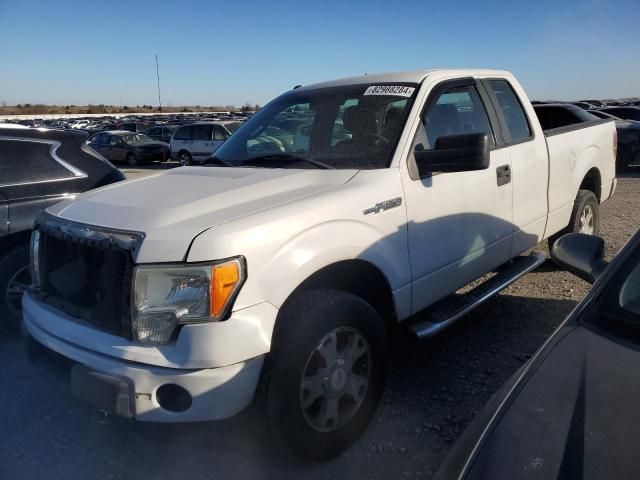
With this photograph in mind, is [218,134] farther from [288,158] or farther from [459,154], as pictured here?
[459,154]

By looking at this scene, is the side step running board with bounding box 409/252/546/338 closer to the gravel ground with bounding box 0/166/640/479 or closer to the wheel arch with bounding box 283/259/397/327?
the wheel arch with bounding box 283/259/397/327

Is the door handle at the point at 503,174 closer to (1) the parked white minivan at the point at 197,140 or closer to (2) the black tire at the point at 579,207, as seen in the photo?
(2) the black tire at the point at 579,207

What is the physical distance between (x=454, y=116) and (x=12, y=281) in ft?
11.7

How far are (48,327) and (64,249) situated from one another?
1.27 ft

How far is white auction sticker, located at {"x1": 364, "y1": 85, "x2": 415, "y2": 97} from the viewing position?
3.33m

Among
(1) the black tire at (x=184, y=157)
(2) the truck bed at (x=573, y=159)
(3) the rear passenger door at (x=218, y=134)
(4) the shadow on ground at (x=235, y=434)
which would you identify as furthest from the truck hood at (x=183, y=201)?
(1) the black tire at (x=184, y=157)

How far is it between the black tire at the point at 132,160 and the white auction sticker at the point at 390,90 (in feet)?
65.4

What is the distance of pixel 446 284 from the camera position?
330 centimetres

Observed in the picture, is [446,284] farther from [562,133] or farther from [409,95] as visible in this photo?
[562,133]

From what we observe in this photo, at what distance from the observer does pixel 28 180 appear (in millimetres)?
4305

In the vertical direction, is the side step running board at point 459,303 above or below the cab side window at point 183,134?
below

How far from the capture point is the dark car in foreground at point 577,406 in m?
1.29

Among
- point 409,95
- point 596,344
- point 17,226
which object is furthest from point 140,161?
point 596,344

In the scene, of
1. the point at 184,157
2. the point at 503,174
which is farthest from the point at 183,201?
the point at 184,157
